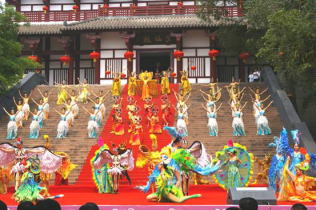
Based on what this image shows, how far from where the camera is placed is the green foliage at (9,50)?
17516mm

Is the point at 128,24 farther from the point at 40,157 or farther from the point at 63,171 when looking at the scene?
the point at 40,157

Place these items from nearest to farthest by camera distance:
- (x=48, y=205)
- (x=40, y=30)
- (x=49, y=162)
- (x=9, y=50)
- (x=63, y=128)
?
1. (x=48, y=205)
2. (x=49, y=162)
3. (x=63, y=128)
4. (x=9, y=50)
5. (x=40, y=30)

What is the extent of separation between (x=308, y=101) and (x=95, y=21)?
11955mm

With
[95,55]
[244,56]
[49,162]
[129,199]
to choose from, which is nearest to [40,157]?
[49,162]

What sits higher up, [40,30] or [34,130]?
[40,30]

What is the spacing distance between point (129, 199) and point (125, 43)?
641 inches

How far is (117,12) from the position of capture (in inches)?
1017

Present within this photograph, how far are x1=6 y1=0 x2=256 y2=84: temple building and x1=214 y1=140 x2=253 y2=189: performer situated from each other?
12.8 meters

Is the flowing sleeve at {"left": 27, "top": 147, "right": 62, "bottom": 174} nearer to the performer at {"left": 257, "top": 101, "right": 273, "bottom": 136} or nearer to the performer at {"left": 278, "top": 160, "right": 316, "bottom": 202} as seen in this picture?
the performer at {"left": 278, "top": 160, "right": 316, "bottom": 202}

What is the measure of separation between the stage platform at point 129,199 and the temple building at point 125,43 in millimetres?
12514

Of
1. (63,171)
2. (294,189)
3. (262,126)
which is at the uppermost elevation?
(262,126)

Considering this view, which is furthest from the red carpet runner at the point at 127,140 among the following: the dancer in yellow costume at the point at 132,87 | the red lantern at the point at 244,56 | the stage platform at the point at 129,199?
the red lantern at the point at 244,56

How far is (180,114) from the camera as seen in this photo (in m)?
15.4

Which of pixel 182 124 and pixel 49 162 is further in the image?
pixel 182 124
